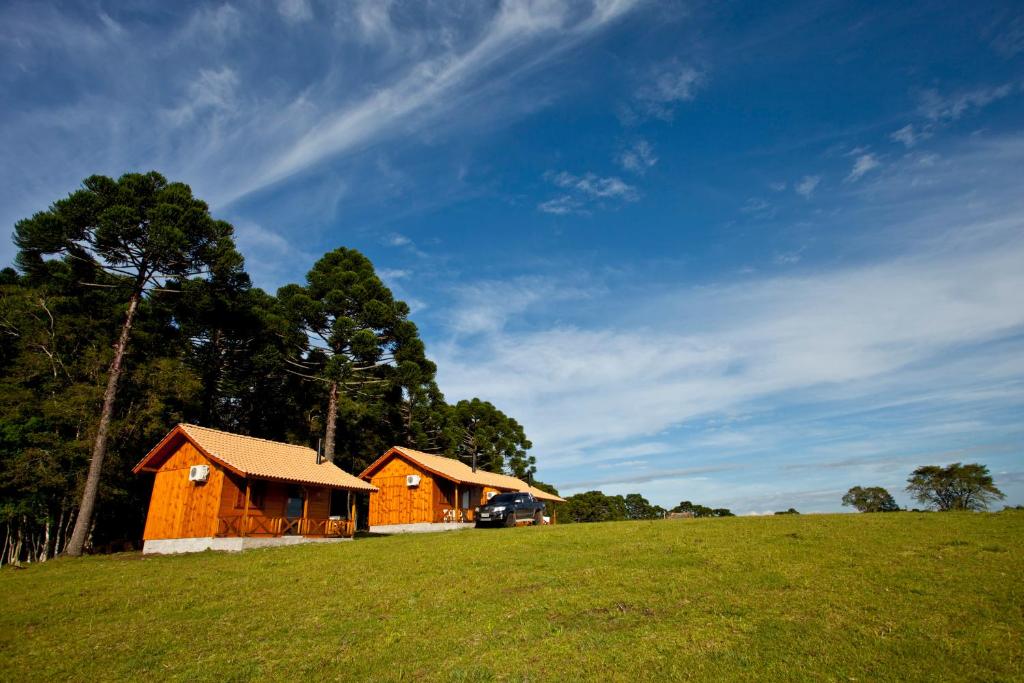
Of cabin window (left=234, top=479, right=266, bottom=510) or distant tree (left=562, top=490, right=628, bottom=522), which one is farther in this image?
distant tree (left=562, top=490, right=628, bottom=522)

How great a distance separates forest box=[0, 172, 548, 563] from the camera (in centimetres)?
2478

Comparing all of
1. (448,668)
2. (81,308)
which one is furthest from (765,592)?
(81,308)

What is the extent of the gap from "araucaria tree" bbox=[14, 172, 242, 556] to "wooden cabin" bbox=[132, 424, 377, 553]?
105 inches

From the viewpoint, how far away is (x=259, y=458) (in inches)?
977

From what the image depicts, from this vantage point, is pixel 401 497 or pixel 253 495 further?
pixel 401 497

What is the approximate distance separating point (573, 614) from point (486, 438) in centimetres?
4851

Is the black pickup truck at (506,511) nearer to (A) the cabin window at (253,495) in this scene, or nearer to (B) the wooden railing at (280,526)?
(B) the wooden railing at (280,526)

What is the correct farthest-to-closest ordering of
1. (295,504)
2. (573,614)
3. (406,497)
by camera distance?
(406,497), (295,504), (573,614)

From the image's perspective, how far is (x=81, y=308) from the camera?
31438 mm

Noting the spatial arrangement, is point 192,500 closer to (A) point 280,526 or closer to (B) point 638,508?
(A) point 280,526

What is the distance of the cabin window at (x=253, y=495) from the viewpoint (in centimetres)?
2309

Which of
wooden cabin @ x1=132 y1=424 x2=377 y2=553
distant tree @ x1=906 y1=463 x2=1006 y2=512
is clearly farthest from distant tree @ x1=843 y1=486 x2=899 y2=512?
wooden cabin @ x1=132 y1=424 x2=377 y2=553

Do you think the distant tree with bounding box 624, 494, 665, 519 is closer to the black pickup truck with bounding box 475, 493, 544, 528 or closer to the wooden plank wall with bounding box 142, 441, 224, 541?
the black pickup truck with bounding box 475, 493, 544, 528

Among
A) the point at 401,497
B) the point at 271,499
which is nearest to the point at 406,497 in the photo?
the point at 401,497
